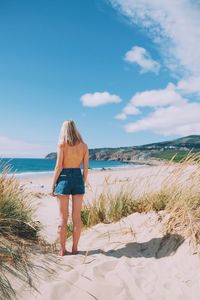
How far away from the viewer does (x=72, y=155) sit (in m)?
5.61

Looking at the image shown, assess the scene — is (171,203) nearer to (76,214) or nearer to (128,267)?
(76,214)

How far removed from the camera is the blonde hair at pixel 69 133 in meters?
5.56

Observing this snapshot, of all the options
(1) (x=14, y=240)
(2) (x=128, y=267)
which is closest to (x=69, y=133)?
(1) (x=14, y=240)

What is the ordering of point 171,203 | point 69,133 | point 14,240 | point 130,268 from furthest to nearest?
point 171,203 < point 69,133 < point 14,240 < point 130,268

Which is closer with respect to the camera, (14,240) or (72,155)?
(14,240)

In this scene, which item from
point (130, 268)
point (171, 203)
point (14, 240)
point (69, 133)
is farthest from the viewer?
point (171, 203)

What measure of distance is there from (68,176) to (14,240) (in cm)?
109

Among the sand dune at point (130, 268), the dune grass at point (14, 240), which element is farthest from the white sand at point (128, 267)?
the dune grass at point (14, 240)

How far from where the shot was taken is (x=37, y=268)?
4.79 meters

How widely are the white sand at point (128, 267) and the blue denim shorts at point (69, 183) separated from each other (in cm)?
84

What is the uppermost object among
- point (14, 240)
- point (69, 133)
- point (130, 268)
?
point (69, 133)

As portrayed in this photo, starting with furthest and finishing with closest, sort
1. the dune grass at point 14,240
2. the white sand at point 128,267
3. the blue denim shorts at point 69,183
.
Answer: the blue denim shorts at point 69,183, the dune grass at point 14,240, the white sand at point 128,267

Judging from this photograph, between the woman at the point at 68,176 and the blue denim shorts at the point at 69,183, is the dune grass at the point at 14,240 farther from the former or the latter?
the blue denim shorts at the point at 69,183

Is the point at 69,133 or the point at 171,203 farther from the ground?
the point at 69,133
